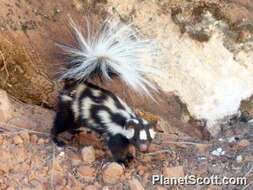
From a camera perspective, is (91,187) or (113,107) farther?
(113,107)

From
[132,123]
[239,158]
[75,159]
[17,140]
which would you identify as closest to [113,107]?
[132,123]

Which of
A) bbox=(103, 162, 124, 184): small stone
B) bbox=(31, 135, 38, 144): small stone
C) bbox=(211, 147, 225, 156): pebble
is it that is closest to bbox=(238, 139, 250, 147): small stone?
bbox=(211, 147, 225, 156): pebble

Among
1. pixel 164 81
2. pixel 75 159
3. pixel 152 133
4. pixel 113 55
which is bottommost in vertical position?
pixel 75 159

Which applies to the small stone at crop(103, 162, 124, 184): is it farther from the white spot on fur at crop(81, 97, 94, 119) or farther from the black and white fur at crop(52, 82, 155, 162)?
the white spot on fur at crop(81, 97, 94, 119)

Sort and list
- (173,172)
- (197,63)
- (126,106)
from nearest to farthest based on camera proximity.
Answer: (173,172) → (126,106) → (197,63)

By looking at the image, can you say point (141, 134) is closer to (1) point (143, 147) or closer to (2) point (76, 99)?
(1) point (143, 147)

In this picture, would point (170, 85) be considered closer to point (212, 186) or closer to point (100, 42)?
point (100, 42)
